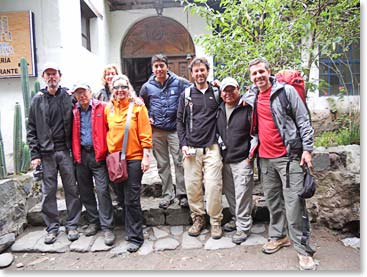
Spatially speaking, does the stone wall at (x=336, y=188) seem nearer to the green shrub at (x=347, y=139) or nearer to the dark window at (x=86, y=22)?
the green shrub at (x=347, y=139)

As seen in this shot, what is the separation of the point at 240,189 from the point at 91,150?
162cm

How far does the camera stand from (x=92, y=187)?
143 inches

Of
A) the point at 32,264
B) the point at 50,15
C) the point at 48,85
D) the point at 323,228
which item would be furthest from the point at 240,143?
the point at 50,15

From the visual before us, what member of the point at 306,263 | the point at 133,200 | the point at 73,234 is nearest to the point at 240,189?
the point at 306,263

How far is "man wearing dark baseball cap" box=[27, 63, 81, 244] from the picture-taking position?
3.45m

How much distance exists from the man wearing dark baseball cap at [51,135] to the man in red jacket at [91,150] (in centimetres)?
11

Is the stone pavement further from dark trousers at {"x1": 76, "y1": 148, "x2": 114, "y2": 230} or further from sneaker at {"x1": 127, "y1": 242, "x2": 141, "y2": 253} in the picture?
dark trousers at {"x1": 76, "y1": 148, "x2": 114, "y2": 230}

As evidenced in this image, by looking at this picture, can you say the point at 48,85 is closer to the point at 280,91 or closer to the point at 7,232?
the point at 7,232

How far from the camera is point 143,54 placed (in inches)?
336

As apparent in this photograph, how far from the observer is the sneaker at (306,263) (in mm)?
2934

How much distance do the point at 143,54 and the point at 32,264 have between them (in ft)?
20.6

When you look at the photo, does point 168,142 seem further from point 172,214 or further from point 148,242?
point 148,242

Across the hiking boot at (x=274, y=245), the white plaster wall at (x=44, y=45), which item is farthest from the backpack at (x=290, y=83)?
the white plaster wall at (x=44, y=45)

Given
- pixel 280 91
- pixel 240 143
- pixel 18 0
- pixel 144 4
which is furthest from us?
pixel 144 4
